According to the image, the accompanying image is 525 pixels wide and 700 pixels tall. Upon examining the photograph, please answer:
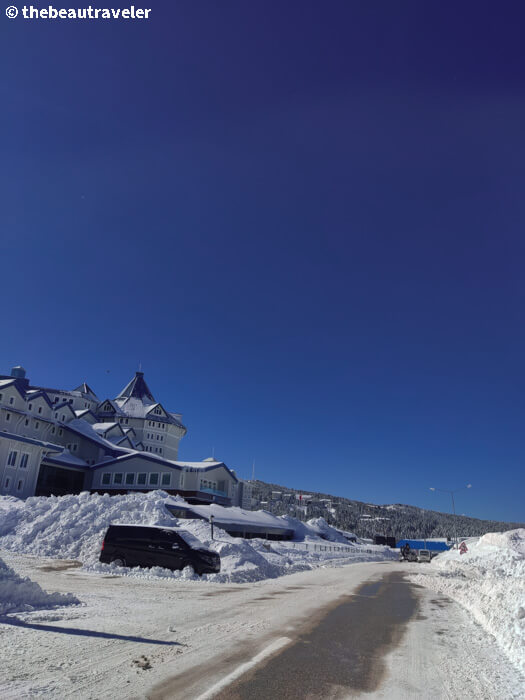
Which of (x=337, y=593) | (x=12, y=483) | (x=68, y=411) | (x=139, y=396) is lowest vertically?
(x=337, y=593)

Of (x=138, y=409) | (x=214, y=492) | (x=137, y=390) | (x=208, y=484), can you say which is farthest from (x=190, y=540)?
(x=137, y=390)

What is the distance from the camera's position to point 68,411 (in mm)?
64750

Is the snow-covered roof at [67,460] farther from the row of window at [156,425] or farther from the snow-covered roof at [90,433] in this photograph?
the row of window at [156,425]

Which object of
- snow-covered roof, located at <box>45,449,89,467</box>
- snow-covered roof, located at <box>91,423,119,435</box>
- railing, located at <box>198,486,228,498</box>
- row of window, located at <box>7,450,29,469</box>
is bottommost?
railing, located at <box>198,486,228,498</box>

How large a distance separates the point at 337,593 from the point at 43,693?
13.1m

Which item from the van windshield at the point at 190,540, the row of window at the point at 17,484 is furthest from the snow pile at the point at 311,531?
the van windshield at the point at 190,540

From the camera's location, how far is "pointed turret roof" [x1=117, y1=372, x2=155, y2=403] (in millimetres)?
80094

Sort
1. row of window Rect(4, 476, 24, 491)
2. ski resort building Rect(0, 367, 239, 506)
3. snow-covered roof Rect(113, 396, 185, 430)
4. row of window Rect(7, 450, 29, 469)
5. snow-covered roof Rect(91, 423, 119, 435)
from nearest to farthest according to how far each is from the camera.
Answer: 1. row of window Rect(4, 476, 24, 491)
2. row of window Rect(7, 450, 29, 469)
3. ski resort building Rect(0, 367, 239, 506)
4. snow-covered roof Rect(91, 423, 119, 435)
5. snow-covered roof Rect(113, 396, 185, 430)

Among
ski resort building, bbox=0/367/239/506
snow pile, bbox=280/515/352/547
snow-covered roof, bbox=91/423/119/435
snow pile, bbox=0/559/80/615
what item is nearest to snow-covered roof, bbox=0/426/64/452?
ski resort building, bbox=0/367/239/506

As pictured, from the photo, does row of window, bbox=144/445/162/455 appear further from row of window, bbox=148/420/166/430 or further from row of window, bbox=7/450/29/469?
row of window, bbox=7/450/29/469

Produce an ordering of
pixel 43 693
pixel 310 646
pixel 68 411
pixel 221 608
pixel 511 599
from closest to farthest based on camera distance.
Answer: pixel 43 693 → pixel 310 646 → pixel 511 599 → pixel 221 608 → pixel 68 411

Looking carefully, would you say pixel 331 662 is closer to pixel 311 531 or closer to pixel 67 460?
pixel 67 460

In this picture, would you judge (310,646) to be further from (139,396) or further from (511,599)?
(139,396)

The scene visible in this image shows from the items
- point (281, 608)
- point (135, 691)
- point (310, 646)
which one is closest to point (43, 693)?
point (135, 691)
